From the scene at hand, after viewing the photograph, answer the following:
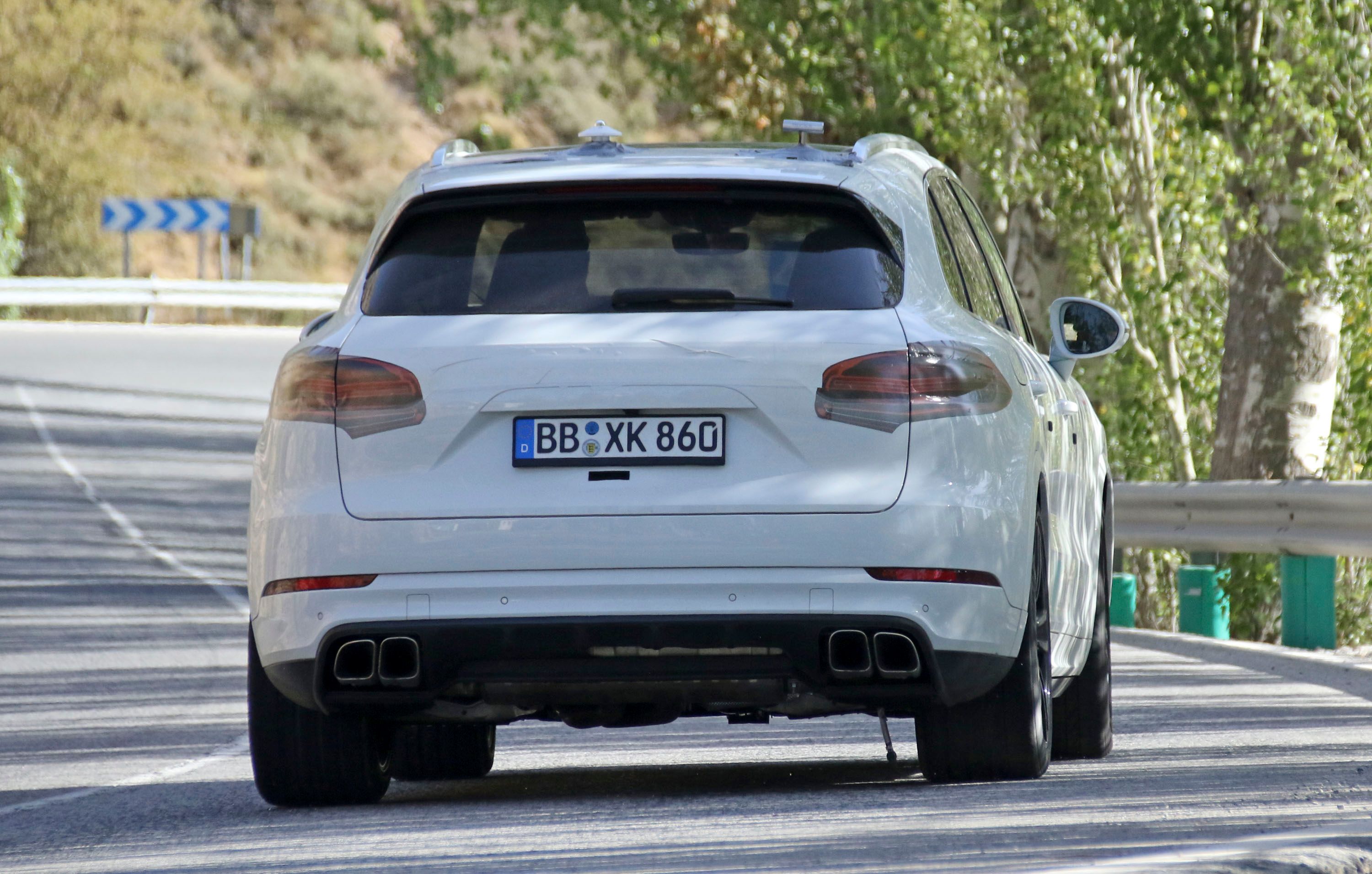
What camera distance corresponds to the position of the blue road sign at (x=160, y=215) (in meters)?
43.3

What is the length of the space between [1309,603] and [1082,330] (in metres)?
5.08

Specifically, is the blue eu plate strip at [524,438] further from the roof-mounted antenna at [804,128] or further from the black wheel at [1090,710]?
the black wheel at [1090,710]

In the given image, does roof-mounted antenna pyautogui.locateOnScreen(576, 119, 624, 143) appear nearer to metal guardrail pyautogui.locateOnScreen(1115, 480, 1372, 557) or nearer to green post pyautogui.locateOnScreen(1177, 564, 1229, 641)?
metal guardrail pyautogui.locateOnScreen(1115, 480, 1372, 557)

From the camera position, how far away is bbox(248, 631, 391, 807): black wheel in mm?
6477

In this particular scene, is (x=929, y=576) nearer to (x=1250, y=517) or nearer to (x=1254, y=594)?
(x=1250, y=517)

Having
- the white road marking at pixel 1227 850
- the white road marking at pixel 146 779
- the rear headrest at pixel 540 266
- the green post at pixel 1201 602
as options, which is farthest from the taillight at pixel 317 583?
the green post at pixel 1201 602

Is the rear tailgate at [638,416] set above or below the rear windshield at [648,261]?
below

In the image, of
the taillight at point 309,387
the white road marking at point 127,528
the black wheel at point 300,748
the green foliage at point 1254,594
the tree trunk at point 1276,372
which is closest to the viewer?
the taillight at point 309,387

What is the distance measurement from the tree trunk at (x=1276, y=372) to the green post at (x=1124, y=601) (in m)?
2.70

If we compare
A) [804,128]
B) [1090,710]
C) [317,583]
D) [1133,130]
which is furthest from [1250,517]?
[1133,130]

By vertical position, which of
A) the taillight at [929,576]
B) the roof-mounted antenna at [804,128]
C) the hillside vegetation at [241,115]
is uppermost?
the hillside vegetation at [241,115]

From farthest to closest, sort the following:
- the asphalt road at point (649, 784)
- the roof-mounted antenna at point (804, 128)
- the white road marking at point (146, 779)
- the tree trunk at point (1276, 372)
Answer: the tree trunk at point (1276, 372) < the white road marking at point (146, 779) < the roof-mounted antenna at point (804, 128) < the asphalt road at point (649, 784)

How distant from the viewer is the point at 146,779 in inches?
308

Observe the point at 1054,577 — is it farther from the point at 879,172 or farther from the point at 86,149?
the point at 86,149
